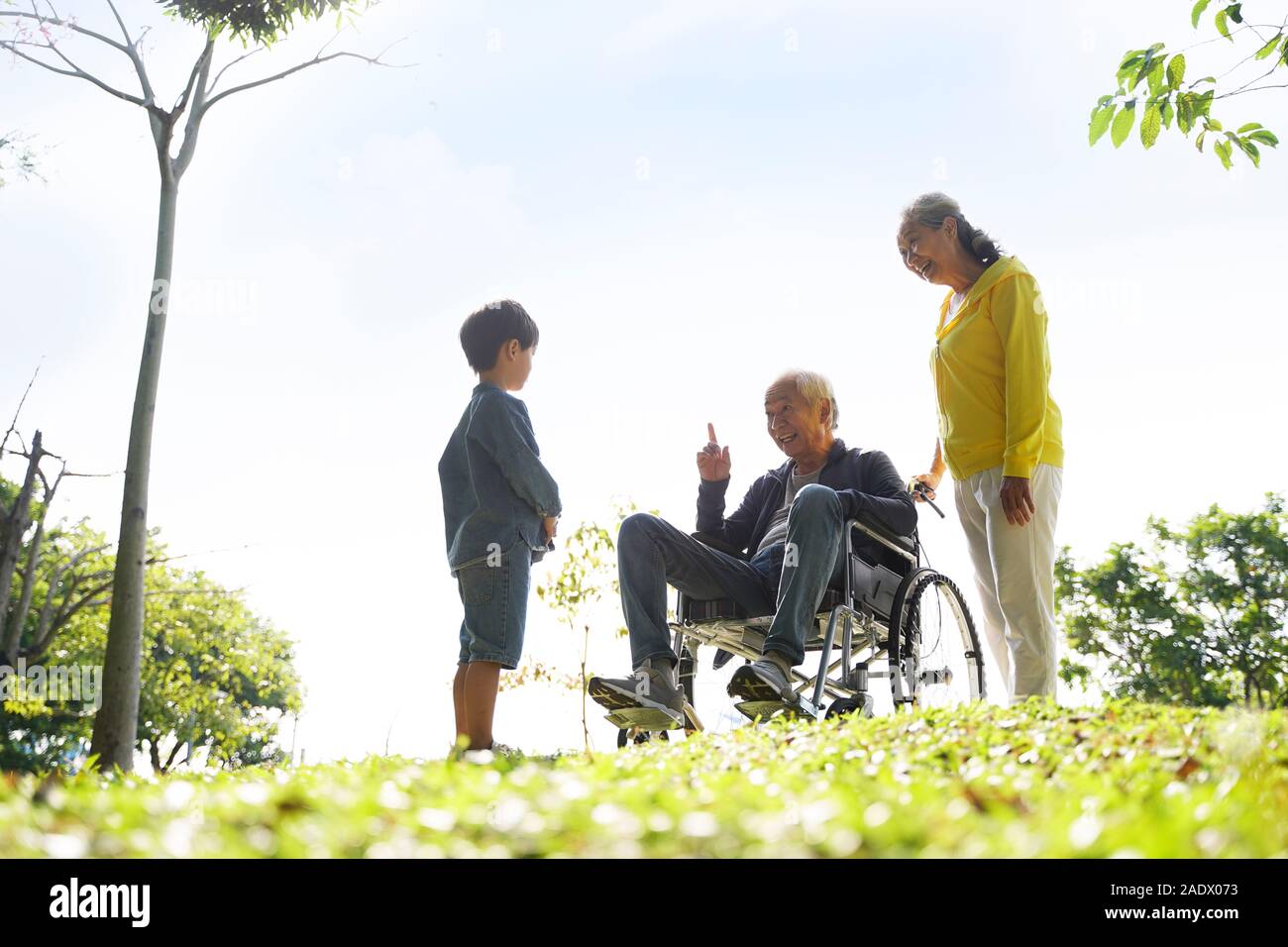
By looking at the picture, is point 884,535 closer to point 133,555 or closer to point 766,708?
point 766,708

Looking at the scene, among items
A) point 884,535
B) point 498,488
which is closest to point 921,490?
point 884,535

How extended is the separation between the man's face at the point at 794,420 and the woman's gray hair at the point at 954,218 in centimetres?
87

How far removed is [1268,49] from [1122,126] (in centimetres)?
58

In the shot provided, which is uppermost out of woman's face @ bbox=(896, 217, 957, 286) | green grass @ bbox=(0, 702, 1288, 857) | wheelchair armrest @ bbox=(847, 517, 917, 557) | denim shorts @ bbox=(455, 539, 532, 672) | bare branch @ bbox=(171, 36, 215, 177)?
bare branch @ bbox=(171, 36, 215, 177)

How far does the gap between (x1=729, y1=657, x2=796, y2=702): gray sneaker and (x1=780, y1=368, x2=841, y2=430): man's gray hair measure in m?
1.50

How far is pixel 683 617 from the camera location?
428 cm

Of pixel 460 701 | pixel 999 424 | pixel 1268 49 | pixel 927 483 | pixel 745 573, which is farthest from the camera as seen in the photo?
pixel 927 483

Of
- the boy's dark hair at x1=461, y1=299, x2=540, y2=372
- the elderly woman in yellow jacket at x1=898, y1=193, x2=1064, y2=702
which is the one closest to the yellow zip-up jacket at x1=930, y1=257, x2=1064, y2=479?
the elderly woman in yellow jacket at x1=898, y1=193, x2=1064, y2=702

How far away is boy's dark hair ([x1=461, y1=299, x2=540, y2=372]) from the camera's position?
4.06m

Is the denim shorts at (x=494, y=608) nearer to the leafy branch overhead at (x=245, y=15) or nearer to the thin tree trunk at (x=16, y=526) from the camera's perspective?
the leafy branch overhead at (x=245, y=15)

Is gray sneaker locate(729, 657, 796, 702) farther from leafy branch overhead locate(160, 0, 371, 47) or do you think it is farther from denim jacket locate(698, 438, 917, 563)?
leafy branch overhead locate(160, 0, 371, 47)

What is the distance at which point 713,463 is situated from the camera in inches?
181

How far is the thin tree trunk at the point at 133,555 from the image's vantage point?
631 cm
